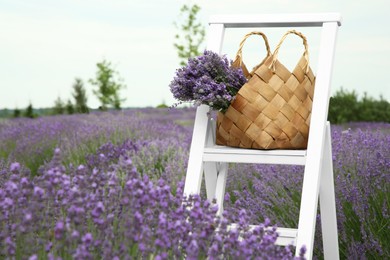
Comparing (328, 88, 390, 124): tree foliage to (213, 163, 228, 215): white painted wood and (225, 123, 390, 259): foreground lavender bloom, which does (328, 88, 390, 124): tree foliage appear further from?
(213, 163, 228, 215): white painted wood

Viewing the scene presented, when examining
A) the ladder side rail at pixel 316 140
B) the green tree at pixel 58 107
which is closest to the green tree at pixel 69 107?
the green tree at pixel 58 107

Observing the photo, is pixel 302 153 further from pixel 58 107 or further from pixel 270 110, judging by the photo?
pixel 58 107

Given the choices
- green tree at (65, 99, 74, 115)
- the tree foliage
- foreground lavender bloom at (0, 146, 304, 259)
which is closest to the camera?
foreground lavender bloom at (0, 146, 304, 259)

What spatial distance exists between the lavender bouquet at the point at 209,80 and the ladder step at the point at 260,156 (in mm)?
226

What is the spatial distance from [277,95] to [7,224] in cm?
141

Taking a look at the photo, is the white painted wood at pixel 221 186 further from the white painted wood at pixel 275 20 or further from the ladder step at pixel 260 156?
the white painted wood at pixel 275 20

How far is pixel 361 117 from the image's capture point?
38.9ft

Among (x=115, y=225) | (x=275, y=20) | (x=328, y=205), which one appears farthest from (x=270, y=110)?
(x=115, y=225)

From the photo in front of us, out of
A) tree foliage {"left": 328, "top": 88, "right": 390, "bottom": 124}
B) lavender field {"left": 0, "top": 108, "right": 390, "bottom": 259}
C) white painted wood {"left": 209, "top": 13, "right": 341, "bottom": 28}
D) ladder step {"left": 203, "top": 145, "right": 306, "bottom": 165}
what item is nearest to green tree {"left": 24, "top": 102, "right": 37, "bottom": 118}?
tree foliage {"left": 328, "top": 88, "right": 390, "bottom": 124}

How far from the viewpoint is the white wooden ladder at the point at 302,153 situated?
2727 mm

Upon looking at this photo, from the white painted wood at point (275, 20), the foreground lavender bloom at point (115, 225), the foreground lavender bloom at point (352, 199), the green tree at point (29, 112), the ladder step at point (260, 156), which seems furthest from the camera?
the green tree at point (29, 112)

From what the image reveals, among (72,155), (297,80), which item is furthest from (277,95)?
(72,155)

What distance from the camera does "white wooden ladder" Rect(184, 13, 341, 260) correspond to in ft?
8.95

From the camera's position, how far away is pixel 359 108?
11.9 metres
